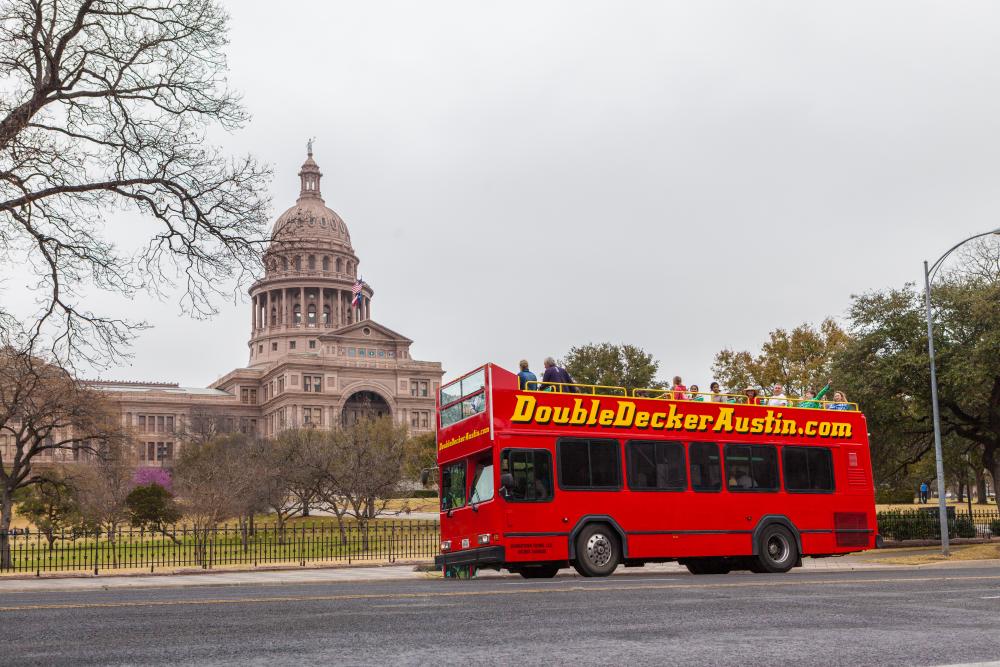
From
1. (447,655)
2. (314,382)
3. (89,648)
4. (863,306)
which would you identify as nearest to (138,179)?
(89,648)

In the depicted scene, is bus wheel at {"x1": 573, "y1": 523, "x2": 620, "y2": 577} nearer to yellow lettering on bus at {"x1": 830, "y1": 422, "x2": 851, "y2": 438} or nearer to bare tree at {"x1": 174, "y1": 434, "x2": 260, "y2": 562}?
yellow lettering on bus at {"x1": 830, "y1": 422, "x2": 851, "y2": 438}

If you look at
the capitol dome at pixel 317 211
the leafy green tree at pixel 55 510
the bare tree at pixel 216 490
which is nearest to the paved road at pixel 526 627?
the bare tree at pixel 216 490

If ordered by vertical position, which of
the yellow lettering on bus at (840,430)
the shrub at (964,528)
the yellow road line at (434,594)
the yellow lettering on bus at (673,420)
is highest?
the yellow lettering on bus at (673,420)

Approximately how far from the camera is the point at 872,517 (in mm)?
22078

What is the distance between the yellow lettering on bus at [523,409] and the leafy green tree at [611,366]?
4206 centimetres

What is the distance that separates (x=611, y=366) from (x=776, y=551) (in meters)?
39.8

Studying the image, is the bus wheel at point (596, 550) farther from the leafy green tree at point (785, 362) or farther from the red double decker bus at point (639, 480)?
the leafy green tree at point (785, 362)

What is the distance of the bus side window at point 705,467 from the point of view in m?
19.7

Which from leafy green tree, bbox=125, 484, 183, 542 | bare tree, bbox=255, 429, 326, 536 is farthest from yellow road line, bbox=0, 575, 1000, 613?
leafy green tree, bbox=125, 484, 183, 542

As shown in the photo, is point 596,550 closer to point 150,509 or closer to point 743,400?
point 743,400

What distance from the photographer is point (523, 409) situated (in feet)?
58.6

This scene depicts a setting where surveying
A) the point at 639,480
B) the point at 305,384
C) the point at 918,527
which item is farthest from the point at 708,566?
the point at 305,384

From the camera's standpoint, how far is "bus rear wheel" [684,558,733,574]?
20844 mm

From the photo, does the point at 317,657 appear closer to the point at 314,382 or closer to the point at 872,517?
the point at 872,517
